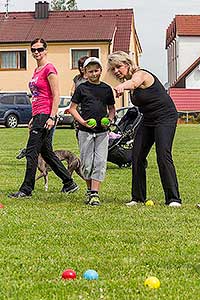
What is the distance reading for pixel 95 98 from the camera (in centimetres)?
973

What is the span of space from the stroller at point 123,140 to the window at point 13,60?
114ft

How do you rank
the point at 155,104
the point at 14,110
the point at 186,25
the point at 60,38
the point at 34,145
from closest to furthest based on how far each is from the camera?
the point at 155,104
the point at 34,145
the point at 14,110
the point at 60,38
the point at 186,25

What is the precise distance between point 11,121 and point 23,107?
91 centimetres

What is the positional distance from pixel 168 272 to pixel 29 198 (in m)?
4.57

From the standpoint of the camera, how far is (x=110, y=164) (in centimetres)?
1694

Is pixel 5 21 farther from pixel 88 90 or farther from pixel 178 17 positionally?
pixel 88 90

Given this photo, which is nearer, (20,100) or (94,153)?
(94,153)

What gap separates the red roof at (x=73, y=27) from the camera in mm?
48625

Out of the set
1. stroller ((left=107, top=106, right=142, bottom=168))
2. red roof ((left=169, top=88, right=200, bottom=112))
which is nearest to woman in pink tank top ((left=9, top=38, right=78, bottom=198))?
stroller ((left=107, top=106, right=142, bottom=168))

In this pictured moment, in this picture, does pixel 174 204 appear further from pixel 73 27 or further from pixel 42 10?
pixel 42 10

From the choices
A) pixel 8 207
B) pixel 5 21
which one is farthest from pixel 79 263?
pixel 5 21

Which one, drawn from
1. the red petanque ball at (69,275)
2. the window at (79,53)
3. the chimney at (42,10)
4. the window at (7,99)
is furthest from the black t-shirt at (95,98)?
the chimney at (42,10)

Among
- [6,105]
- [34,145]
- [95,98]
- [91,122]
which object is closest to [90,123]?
[91,122]

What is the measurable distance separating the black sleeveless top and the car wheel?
28220 millimetres
